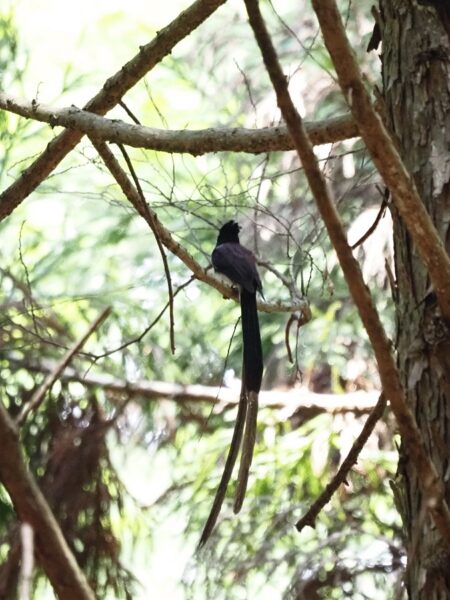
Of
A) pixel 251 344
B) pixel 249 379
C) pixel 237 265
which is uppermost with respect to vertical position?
pixel 237 265

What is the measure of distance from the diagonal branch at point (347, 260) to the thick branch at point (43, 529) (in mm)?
526

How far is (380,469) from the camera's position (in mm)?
4113

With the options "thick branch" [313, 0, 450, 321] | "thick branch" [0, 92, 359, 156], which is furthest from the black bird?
"thick branch" [313, 0, 450, 321]

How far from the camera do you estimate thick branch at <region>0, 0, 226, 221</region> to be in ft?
7.40

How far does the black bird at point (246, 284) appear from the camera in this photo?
217 centimetres

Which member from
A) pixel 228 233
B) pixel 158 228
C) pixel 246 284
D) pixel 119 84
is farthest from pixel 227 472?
pixel 228 233

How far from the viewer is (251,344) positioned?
7.69ft

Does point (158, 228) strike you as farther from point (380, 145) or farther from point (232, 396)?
point (232, 396)

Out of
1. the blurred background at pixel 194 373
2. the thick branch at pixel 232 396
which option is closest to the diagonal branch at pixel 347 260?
the blurred background at pixel 194 373

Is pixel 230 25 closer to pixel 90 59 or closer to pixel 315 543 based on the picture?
pixel 90 59

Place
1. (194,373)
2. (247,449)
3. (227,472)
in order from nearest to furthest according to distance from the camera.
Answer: (227,472), (247,449), (194,373)

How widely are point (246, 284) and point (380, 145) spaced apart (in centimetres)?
143

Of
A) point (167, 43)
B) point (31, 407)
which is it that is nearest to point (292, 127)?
point (31, 407)

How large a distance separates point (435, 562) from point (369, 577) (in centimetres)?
221
